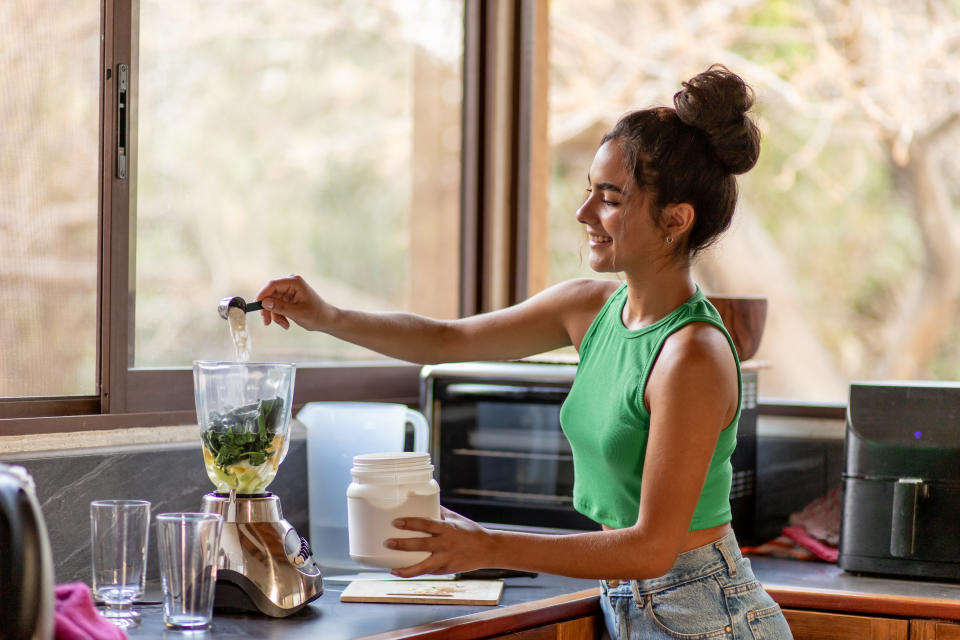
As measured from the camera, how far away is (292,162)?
3.88 metres

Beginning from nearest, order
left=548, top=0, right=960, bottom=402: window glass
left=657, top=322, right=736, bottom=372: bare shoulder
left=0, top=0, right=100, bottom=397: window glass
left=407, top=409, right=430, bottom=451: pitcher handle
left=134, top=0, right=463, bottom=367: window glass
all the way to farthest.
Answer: left=657, top=322, right=736, bottom=372: bare shoulder
left=0, top=0, right=100, bottom=397: window glass
left=407, top=409, right=430, bottom=451: pitcher handle
left=134, top=0, right=463, bottom=367: window glass
left=548, top=0, right=960, bottom=402: window glass

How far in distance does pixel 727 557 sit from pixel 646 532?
24 centimetres

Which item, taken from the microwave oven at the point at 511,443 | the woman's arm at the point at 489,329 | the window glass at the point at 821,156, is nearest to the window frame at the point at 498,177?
the microwave oven at the point at 511,443

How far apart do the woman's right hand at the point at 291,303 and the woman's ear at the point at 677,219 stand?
21.8 inches

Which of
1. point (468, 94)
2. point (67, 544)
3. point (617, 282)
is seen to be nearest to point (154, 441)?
point (67, 544)

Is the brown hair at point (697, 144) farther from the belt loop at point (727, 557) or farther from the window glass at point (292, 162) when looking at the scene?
the window glass at point (292, 162)

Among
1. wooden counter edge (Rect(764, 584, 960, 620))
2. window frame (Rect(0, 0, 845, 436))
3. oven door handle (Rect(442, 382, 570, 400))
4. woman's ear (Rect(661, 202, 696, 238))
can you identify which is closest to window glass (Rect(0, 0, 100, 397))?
window frame (Rect(0, 0, 845, 436))

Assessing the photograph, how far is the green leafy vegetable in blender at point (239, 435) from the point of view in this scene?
1.56 m

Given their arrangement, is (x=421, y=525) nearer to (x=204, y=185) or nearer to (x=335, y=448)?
(x=335, y=448)

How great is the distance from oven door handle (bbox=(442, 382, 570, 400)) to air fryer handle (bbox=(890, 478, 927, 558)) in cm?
64

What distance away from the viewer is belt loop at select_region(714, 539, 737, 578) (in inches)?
61.7

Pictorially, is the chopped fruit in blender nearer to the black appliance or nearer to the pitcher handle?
the pitcher handle

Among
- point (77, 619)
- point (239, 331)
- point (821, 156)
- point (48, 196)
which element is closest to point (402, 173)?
point (48, 196)

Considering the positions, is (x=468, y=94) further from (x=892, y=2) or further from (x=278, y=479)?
(x=892, y=2)
